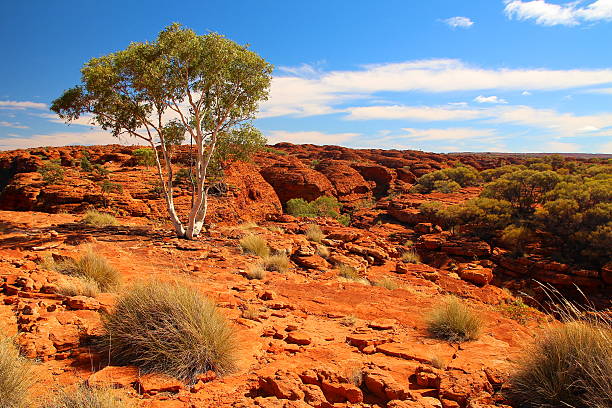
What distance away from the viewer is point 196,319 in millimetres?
3650

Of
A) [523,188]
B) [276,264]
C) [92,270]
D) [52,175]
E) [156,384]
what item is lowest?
[276,264]

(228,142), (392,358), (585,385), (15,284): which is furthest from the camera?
(228,142)

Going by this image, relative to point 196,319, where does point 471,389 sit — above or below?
below

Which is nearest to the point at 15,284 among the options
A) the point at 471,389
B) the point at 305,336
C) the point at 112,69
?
the point at 305,336

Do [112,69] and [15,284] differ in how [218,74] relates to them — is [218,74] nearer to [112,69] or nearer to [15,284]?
[112,69]

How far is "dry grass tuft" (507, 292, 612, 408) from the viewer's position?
9.14 ft

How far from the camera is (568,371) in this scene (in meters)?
2.96

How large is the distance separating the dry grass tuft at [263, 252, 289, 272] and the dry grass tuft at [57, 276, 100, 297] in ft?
13.8

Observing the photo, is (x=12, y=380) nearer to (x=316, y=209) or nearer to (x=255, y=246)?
(x=255, y=246)

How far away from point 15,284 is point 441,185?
29493mm

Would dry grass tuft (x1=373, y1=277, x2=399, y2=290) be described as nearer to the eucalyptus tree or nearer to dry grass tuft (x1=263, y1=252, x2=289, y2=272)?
dry grass tuft (x1=263, y1=252, x2=289, y2=272)

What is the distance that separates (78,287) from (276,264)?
4692 millimetres

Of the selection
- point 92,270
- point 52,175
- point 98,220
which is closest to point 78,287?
point 92,270

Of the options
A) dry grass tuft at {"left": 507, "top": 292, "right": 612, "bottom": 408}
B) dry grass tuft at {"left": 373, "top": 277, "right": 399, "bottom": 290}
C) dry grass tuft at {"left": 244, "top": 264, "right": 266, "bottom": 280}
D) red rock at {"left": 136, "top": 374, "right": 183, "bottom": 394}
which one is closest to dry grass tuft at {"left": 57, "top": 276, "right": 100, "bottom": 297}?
red rock at {"left": 136, "top": 374, "right": 183, "bottom": 394}
